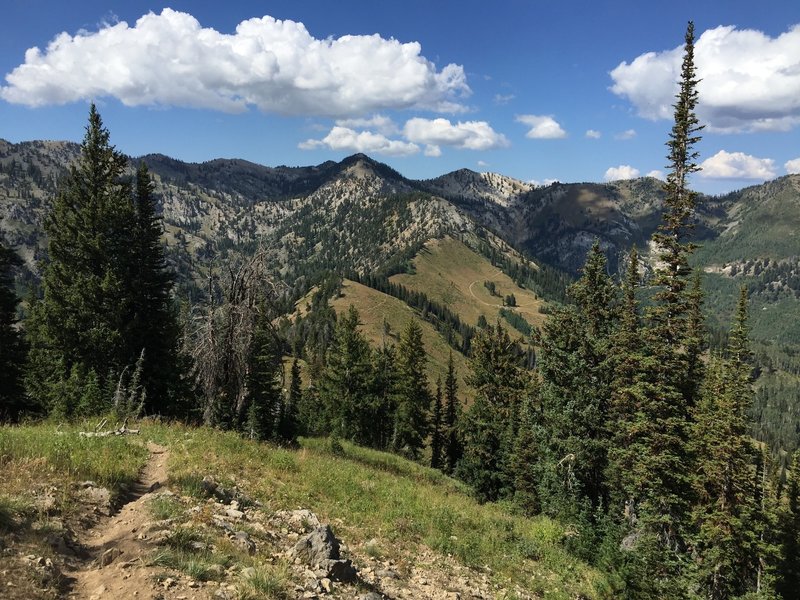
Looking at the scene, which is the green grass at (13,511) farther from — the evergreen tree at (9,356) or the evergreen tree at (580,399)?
the evergreen tree at (9,356)

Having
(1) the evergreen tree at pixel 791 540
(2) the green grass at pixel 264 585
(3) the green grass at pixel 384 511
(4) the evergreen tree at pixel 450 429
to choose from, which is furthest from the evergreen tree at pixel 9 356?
(1) the evergreen tree at pixel 791 540

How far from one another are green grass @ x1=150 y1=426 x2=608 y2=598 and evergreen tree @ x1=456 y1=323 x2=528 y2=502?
3043 centimetres

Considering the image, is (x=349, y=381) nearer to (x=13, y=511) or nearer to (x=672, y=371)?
(x=672, y=371)

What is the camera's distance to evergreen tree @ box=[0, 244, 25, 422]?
31.0m

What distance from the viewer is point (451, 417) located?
7388 centimetres

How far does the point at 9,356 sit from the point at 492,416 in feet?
140

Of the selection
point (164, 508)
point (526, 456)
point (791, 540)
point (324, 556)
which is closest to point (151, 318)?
point (164, 508)

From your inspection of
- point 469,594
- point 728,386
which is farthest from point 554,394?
point 469,594

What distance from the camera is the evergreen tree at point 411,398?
2462 inches

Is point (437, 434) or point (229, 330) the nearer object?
point (229, 330)

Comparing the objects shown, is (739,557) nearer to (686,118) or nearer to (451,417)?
(686,118)

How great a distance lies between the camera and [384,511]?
615 inches

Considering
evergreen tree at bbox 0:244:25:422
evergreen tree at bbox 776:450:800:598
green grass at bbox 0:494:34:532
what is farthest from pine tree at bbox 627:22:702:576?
evergreen tree at bbox 0:244:25:422

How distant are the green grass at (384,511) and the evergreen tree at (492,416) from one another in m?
30.4
